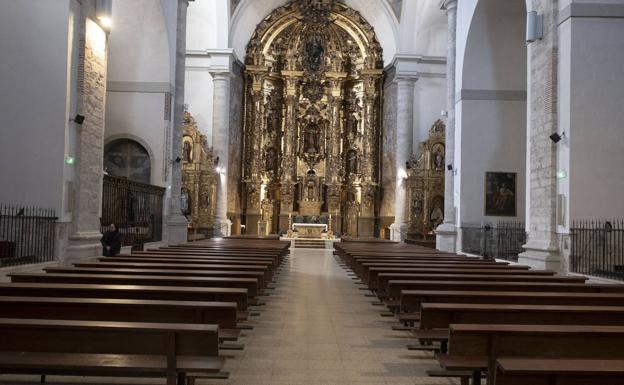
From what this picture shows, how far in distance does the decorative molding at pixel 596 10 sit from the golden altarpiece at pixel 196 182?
62.0 feet

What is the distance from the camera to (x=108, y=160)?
20.8 meters

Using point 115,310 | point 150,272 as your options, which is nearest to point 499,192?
point 150,272

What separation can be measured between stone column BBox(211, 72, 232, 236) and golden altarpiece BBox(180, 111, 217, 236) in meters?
0.78

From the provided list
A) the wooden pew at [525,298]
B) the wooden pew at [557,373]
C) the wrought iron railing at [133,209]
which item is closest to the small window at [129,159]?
the wrought iron railing at [133,209]

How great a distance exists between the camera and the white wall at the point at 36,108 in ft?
38.8

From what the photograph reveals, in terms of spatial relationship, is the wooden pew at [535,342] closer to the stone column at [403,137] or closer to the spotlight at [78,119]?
the spotlight at [78,119]

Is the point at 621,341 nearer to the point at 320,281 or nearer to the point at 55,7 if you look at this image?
the point at 320,281

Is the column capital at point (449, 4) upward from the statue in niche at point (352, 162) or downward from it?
upward

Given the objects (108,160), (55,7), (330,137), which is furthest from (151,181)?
(330,137)

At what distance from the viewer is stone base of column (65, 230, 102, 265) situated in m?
12.1

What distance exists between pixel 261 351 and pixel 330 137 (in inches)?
1084

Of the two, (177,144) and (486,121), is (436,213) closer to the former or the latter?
(486,121)

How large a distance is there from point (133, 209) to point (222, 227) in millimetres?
12152

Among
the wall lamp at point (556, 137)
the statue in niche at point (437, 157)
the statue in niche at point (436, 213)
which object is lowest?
the statue in niche at point (436, 213)
